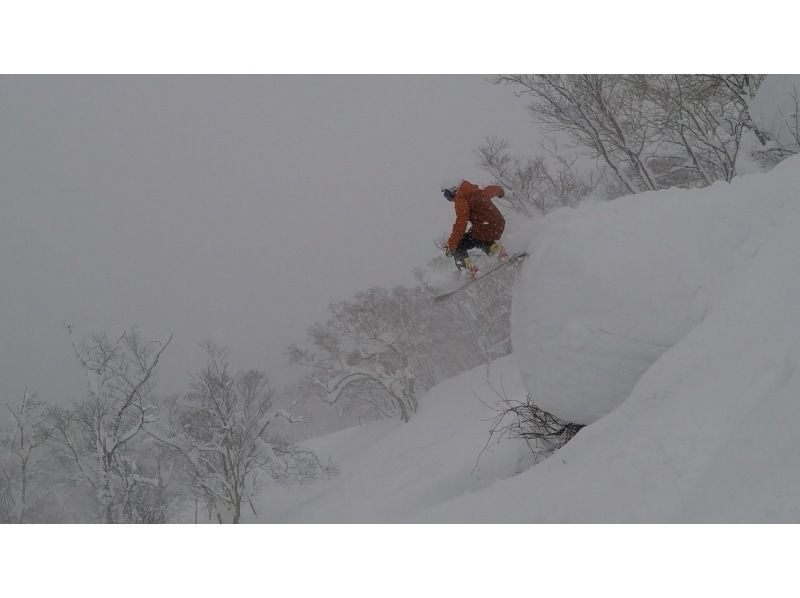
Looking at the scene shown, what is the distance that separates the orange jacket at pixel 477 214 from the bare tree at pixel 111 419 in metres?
9.20

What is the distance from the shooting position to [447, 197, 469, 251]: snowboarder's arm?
5328mm

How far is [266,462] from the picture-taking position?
14.7 meters

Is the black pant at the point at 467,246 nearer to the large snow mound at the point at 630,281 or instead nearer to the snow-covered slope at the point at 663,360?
the snow-covered slope at the point at 663,360

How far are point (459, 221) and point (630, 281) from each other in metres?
2.06

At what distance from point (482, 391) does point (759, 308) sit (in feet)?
53.9

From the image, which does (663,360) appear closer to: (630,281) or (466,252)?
(630,281)

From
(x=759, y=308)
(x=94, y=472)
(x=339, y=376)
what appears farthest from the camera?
(x=339, y=376)

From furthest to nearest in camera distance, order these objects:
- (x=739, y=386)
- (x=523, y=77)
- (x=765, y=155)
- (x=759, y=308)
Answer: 1. (x=523, y=77)
2. (x=765, y=155)
3. (x=759, y=308)
4. (x=739, y=386)

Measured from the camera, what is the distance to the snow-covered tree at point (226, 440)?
14.0 m

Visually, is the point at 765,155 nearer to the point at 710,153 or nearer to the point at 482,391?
the point at 710,153

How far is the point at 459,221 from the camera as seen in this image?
212 inches

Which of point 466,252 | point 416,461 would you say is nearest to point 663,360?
point 466,252

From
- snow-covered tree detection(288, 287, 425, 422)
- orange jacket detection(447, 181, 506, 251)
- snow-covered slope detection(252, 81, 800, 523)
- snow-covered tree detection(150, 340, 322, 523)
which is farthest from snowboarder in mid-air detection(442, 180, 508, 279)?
snow-covered tree detection(288, 287, 425, 422)

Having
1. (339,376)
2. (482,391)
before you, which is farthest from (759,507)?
(339,376)
